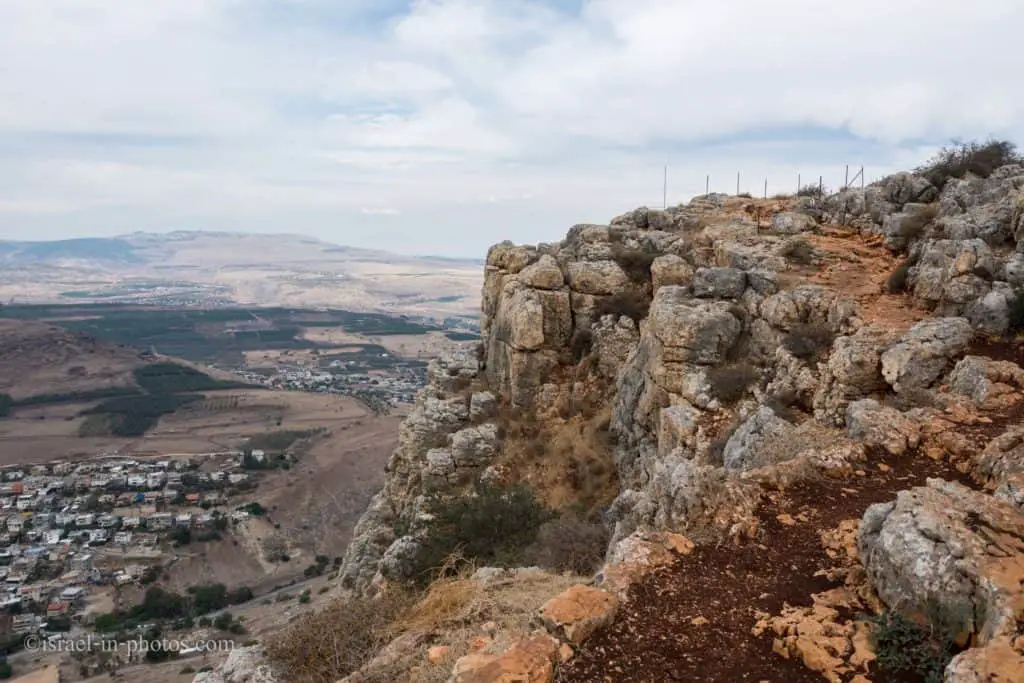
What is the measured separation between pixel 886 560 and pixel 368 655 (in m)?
6.42

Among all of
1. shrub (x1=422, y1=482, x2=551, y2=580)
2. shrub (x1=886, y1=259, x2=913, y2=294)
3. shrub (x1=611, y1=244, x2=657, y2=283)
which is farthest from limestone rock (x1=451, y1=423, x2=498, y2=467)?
shrub (x1=886, y1=259, x2=913, y2=294)

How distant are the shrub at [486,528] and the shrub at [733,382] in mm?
5593

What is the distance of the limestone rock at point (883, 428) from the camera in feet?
32.0

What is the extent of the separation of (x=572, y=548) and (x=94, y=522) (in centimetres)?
5544

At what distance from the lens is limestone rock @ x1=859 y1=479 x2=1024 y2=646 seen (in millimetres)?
5191

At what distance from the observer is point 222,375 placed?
11269cm

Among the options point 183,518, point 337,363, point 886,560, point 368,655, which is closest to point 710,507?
point 886,560

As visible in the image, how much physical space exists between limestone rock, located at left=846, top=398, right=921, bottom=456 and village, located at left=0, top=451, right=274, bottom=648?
43.7 m

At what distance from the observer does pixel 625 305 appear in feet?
73.7

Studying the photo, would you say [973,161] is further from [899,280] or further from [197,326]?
[197,326]

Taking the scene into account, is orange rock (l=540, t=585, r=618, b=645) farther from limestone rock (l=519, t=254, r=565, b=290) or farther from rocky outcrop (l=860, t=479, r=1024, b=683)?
limestone rock (l=519, t=254, r=565, b=290)

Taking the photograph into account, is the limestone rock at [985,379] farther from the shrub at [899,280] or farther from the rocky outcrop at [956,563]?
the shrub at [899,280]

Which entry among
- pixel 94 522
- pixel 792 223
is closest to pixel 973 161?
pixel 792 223

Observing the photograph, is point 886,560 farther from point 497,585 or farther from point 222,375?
point 222,375
